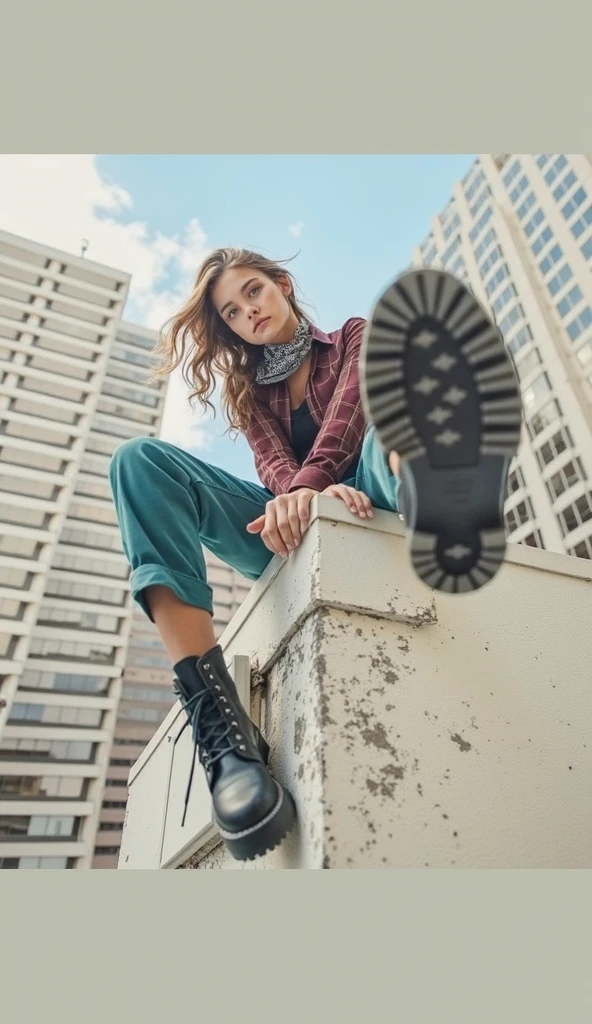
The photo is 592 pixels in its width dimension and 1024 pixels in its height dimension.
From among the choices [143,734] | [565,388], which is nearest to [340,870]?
[565,388]

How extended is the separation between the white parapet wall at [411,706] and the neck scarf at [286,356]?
340 millimetres

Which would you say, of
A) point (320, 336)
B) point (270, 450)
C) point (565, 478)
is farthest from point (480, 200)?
point (270, 450)

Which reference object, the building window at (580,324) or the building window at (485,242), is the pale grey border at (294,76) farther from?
the building window at (485,242)

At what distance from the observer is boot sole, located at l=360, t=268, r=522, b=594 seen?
402mm

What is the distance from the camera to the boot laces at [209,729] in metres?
0.52

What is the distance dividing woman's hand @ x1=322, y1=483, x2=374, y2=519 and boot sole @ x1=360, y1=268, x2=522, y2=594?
178 millimetres

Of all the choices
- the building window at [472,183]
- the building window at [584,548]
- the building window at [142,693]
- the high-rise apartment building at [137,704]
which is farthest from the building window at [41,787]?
the building window at [472,183]

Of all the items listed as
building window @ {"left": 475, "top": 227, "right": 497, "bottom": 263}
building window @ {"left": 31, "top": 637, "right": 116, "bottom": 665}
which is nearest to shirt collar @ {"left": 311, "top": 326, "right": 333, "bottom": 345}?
building window @ {"left": 475, "top": 227, "right": 497, "bottom": 263}

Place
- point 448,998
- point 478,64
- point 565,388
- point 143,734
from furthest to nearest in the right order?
point 143,734, point 565,388, point 478,64, point 448,998

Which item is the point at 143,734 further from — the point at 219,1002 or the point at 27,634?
the point at 219,1002

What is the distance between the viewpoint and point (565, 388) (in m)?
11.7

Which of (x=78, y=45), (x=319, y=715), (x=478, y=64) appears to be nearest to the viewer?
(x=319, y=715)

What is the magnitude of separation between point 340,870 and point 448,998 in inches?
3.8

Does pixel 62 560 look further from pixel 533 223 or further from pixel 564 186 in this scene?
pixel 564 186
